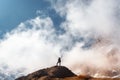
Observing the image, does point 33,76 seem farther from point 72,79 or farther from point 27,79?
point 72,79

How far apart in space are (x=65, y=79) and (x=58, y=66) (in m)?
14.8

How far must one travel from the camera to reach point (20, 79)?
4067 inches

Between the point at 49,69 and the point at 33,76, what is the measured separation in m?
7.57

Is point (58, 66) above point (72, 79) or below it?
above

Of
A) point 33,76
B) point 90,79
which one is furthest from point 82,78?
point 33,76

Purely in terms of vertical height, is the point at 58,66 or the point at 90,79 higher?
the point at 58,66

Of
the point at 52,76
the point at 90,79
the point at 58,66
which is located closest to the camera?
the point at 90,79

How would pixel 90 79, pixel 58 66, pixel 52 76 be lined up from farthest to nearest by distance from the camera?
pixel 58 66, pixel 52 76, pixel 90 79

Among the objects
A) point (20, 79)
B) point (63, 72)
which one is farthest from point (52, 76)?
point (20, 79)

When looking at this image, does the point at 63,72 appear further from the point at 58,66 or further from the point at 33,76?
the point at 33,76

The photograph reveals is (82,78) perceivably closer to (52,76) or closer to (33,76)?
(52,76)

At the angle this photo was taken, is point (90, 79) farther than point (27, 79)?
No

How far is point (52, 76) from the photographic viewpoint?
331ft

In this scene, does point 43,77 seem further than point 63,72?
No
